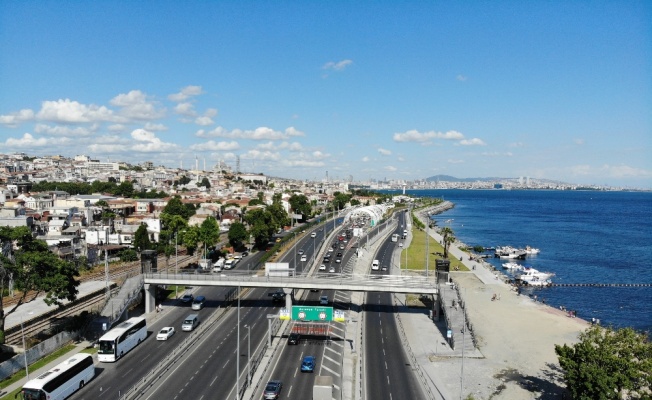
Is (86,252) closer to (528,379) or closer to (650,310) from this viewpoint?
(528,379)

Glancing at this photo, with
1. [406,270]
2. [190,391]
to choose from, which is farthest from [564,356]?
[406,270]

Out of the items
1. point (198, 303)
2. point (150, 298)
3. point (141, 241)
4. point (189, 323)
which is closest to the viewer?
point (189, 323)

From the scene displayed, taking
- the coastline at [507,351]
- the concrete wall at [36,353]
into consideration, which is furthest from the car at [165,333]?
the coastline at [507,351]

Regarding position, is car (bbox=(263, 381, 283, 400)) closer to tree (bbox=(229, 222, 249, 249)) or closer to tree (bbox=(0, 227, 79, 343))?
tree (bbox=(0, 227, 79, 343))

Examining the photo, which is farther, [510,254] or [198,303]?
[510,254]

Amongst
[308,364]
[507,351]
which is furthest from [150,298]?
[507,351]

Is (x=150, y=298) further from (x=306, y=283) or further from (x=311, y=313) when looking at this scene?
(x=311, y=313)
